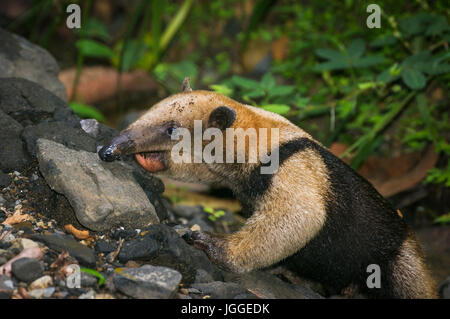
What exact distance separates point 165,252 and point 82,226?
0.66 metres

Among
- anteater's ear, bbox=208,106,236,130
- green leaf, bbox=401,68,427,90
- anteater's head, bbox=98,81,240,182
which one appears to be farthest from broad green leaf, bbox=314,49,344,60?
anteater's ear, bbox=208,106,236,130

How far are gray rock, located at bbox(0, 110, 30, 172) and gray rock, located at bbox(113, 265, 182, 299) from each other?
1.44 meters

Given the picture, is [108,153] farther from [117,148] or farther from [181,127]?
[181,127]

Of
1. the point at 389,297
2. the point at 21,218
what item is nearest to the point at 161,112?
the point at 21,218

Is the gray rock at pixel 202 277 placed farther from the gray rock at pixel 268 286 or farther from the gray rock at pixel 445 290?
the gray rock at pixel 445 290

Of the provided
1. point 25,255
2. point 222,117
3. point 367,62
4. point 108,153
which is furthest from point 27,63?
point 367,62

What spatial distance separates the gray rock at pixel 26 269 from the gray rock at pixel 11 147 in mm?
1100

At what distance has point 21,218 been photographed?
3.69 m

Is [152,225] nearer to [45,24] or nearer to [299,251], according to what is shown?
[299,251]

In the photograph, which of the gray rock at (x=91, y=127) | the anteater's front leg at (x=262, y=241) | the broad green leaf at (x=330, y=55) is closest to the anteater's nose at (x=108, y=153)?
the gray rock at (x=91, y=127)

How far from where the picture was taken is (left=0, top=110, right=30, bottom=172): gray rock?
4082 millimetres

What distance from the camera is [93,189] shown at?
12.5 ft

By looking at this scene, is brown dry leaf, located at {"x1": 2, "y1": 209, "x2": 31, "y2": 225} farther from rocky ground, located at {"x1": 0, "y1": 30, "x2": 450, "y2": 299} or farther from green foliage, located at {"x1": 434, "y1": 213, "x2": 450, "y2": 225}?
green foliage, located at {"x1": 434, "y1": 213, "x2": 450, "y2": 225}

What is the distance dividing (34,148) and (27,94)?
0.72 m
